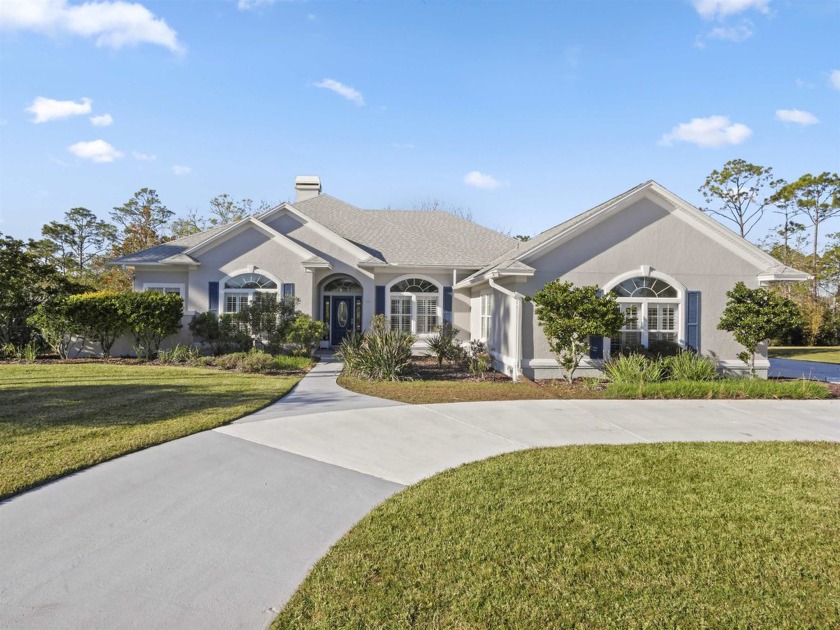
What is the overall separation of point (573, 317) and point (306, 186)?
53.8 feet

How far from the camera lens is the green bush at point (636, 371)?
1061 centimetres

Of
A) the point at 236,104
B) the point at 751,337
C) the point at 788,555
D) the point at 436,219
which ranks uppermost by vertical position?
the point at 236,104

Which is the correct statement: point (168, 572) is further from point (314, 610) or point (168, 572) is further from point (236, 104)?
point (236, 104)

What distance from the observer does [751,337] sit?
11836 millimetres

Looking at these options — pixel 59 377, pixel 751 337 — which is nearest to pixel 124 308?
pixel 59 377

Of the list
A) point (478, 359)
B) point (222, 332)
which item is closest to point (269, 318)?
point (222, 332)

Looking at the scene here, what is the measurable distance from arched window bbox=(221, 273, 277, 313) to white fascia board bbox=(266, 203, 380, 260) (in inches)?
98.0

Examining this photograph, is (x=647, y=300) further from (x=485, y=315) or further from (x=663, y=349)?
(x=485, y=315)

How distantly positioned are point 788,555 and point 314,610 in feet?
11.8

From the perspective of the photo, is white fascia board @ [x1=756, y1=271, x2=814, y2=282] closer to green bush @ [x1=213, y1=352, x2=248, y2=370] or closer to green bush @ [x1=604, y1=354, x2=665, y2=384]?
green bush @ [x1=604, y1=354, x2=665, y2=384]

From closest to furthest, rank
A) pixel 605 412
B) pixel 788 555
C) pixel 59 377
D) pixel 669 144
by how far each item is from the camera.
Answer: pixel 788 555
pixel 605 412
pixel 59 377
pixel 669 144

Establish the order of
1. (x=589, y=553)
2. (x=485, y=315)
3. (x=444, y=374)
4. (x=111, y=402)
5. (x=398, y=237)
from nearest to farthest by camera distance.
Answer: (x=589, y=553) < (x=111, y=402) < (x=444, y=374) < (x=485, y=315) < (x=398, y=237)

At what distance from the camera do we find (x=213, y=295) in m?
16.0

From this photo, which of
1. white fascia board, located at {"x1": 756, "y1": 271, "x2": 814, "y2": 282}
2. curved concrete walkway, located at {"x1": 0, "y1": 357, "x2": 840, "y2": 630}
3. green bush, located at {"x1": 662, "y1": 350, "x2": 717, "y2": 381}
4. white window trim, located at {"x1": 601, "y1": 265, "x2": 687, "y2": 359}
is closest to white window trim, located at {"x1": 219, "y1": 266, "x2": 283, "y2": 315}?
curved concrete walkway, located at {"x1": 0, "y1": 357, "x2": 840, "y2": 630}
